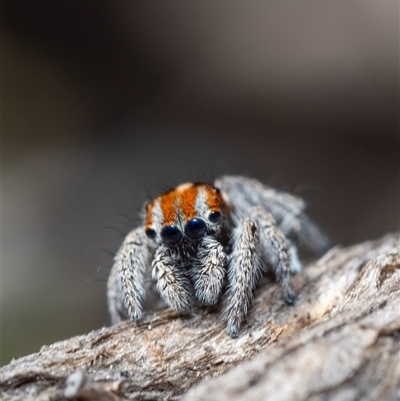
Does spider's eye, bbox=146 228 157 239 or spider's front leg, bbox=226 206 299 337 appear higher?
spider's eye, bbox=146 228 157 239

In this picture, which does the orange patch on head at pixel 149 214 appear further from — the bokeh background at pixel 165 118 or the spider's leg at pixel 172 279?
the bokeh background at pixel 165 118

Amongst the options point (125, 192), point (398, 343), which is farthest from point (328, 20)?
point (398, 343)

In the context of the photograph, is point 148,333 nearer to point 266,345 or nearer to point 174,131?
point 266,345

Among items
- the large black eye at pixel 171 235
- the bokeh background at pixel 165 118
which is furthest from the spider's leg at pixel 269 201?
the bokeh background at pixel 165 118

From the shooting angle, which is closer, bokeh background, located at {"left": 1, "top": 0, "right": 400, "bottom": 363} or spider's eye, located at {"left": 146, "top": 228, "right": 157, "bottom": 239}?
spider's eye, located at {"left": 146, "top": 228, "right": 157, "bottom": 239}

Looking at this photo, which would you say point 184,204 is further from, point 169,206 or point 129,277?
point 129,277

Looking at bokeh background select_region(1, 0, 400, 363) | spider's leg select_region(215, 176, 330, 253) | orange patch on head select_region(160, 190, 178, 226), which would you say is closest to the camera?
orange patch on head select_region(160, 190, 178, 226)

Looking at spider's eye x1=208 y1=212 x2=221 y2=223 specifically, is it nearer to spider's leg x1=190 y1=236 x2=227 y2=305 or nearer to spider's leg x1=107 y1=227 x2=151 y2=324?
spider's leg x1=190 y1=236 x2=227 y2=305

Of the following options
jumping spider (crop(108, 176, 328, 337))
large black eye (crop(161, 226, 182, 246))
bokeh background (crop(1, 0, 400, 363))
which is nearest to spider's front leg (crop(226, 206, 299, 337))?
jumping spider (crop(108, 176, 328, 337))
